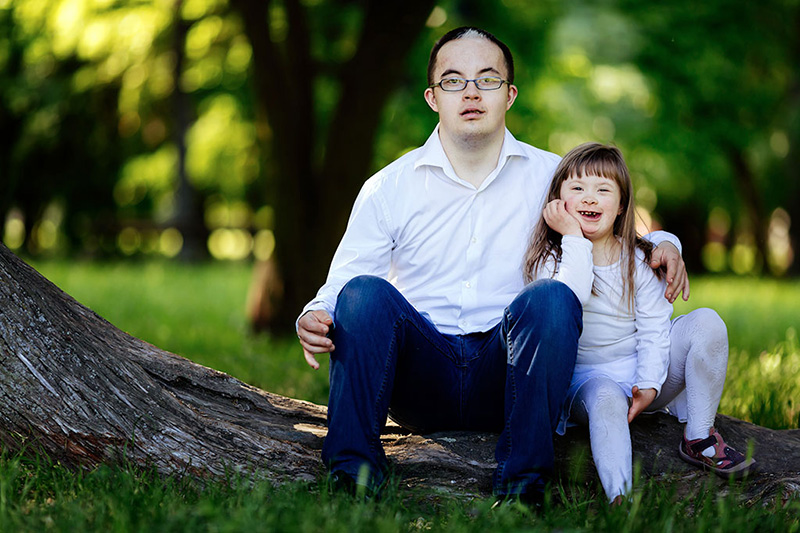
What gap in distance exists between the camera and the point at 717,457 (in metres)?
2.97

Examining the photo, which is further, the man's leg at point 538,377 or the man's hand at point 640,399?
the man's hand at point 640,399

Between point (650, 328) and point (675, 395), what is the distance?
316mm

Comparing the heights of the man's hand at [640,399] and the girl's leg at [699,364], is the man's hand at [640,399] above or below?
below

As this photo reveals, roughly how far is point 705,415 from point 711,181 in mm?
15938

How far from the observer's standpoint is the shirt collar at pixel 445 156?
3.21 m

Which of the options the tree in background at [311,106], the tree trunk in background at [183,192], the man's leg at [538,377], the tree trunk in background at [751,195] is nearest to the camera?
the man's leg at [538,377]

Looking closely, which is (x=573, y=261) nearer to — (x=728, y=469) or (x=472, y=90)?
(x=472, y=90)

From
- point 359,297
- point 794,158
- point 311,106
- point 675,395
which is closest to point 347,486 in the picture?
point 359,297

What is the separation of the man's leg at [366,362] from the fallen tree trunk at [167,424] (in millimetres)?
232

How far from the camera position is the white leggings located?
9.05 feet

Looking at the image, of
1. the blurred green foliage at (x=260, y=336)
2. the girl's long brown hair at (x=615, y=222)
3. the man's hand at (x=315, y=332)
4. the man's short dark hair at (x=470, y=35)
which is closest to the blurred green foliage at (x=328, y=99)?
the blurred green foliage at (x=260, y=336)

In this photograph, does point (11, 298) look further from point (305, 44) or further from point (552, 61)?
point (552, 61)

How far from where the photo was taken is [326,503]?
245cm

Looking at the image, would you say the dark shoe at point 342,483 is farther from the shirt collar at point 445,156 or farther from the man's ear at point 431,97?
the man's ear at point 431,97
